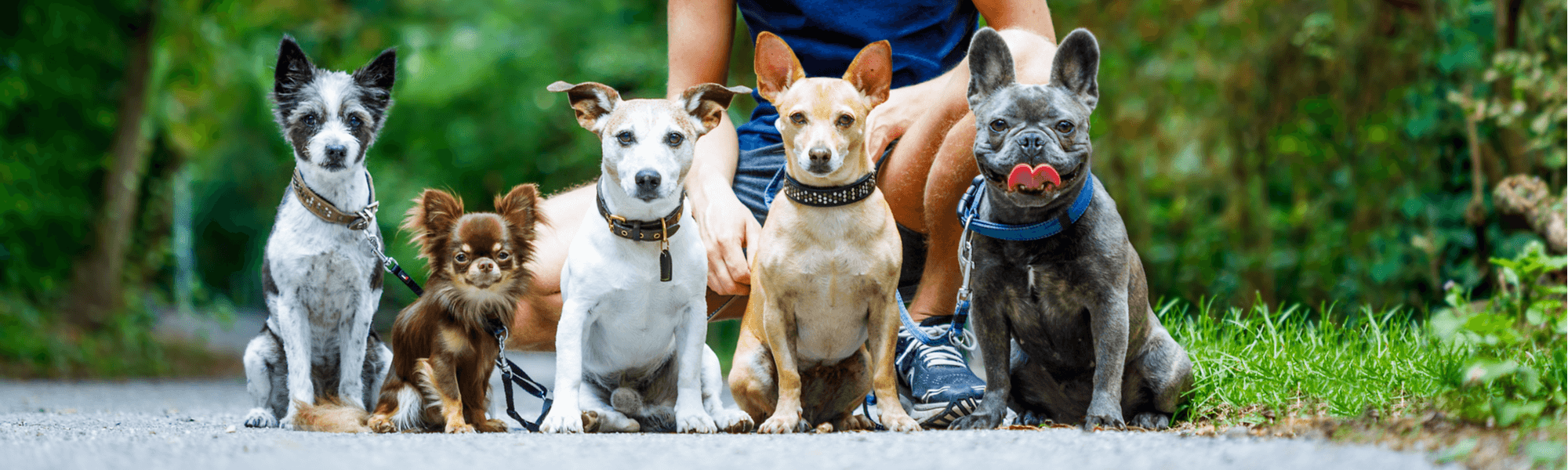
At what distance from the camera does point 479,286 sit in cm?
329

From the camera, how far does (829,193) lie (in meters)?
3.29

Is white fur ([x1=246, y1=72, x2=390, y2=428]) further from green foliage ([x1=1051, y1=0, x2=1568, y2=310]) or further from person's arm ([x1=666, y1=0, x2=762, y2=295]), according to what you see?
green foliage ([x1=1051, y1=0, x2=1568, y2=310])

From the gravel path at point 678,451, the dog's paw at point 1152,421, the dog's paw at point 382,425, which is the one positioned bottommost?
the dog's paw at point 1152,421

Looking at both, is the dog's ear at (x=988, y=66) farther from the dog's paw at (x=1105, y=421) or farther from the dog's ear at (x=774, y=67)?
the dog's paw at (x=1105, y=421)

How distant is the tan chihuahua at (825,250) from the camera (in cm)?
325

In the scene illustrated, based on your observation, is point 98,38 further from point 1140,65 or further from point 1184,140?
point 1184,140

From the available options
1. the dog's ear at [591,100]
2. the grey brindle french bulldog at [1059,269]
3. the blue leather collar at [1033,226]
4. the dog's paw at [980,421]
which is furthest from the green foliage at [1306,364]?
the dog's ear at [591,100]

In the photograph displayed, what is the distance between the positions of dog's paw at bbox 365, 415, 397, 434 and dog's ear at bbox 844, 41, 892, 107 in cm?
154

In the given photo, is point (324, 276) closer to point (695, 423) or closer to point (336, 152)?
point (336, 152)

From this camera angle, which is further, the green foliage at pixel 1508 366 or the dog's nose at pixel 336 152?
the dog's nose at pixel 336 152

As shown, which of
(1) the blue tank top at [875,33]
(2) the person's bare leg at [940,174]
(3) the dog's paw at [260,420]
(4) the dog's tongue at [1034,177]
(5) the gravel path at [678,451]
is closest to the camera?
(5) the gravel path at [678,451]

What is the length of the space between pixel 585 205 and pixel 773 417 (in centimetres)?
145

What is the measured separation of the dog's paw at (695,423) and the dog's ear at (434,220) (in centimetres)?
80

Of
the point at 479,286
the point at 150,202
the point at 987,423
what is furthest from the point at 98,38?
the point at 987,423
